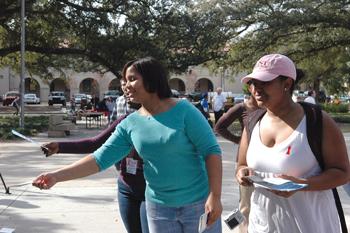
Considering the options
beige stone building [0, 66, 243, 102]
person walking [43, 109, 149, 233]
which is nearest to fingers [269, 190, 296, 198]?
person walking [43, 109, 149, 233]

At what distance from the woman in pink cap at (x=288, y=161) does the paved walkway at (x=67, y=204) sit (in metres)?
3.60

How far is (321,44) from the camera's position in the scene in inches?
1196

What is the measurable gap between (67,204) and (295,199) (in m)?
5.38

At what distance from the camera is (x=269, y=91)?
277 cm

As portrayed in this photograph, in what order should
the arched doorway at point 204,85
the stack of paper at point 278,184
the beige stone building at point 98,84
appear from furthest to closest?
the arched doorway at point 204,85, the beige stone building at point 98,84, the stack of paper at point 278,184

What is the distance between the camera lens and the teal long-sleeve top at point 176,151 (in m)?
3.05

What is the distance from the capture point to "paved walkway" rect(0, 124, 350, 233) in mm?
6395

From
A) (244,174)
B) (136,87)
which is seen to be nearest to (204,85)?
(136,87)

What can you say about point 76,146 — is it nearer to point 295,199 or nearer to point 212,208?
point 212,208

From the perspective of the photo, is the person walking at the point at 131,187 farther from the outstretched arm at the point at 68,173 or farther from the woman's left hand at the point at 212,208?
the woman's left hand at the point at 212,208

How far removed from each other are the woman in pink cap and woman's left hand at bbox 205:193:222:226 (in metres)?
0.20

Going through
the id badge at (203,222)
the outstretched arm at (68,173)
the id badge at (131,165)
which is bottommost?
the id badge at (203,222)

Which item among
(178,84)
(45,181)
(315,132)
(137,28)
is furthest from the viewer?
(178,84)

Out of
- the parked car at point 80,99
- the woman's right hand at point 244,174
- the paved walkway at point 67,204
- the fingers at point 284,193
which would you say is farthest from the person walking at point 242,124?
the parked car at point 80,99
